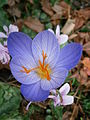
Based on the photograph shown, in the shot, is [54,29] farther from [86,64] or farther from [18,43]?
[18,43]

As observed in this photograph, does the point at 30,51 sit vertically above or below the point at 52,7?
below

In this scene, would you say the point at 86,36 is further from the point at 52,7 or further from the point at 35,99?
the point at 35,99

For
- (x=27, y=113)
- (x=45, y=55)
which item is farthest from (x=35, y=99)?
(x=27, y=113)

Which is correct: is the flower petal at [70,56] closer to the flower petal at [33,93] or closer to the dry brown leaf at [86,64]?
the flower petal at [33,93]

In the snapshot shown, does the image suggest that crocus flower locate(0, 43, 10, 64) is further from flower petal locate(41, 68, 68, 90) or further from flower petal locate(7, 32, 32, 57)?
flower petal locate(41, 68, 68, 90)

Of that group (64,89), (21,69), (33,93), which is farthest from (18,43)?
(64,89)

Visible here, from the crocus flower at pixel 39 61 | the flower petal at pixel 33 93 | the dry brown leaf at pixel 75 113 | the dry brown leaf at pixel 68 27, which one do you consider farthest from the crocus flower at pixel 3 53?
the dry brown leaf at pixel 68 27
